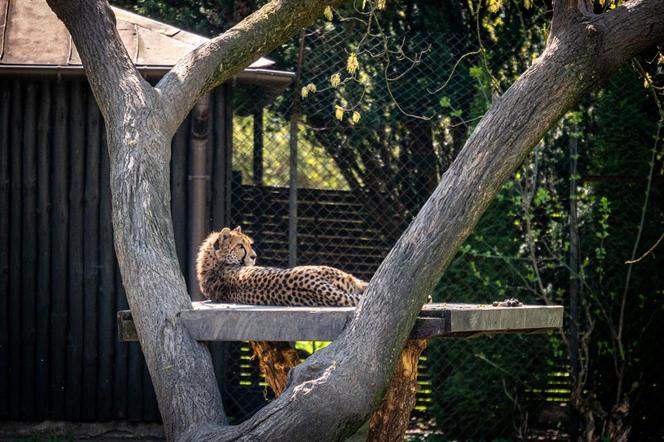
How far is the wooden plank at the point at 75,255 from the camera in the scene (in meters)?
7.92

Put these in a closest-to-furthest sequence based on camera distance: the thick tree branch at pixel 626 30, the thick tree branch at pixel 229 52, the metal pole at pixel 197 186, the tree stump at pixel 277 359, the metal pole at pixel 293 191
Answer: the thick tree branch at pixel 626 30, the thick tree branch at pixel 229 52, the tree stump at pixel 277 359, the metal pole at pixel 197 186, the metal pole at pixel 293 191

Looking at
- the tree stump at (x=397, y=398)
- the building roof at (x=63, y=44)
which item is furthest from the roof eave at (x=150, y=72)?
the tree stump at (x=397, y=398)

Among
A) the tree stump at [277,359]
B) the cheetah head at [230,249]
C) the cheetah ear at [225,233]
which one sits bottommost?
the tree stump at [277,359]

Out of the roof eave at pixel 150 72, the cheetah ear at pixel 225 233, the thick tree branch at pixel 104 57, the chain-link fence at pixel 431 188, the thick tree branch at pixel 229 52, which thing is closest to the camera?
the thick tree branch at pixel 104 57

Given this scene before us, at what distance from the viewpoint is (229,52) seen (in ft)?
18.9

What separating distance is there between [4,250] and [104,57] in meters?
3.02

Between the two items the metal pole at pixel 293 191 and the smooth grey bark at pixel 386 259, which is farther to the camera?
the metal pole at pixel 293 191

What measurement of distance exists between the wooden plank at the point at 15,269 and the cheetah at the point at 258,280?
5.89ft

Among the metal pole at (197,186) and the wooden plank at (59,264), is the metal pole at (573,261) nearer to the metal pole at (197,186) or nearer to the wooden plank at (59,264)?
the metal pole at (197,186)

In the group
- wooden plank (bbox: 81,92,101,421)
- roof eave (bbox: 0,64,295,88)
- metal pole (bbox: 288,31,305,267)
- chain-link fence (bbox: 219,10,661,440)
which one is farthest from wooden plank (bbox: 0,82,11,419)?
metal pole (bbox: 288,31,305,267)

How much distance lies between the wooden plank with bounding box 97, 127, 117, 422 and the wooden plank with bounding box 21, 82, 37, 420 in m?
0.53

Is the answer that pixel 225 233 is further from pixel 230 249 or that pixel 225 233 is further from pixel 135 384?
pixel 135 384

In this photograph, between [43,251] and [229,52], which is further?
[43,251]

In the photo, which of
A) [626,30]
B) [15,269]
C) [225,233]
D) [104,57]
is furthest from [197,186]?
[626,30]
